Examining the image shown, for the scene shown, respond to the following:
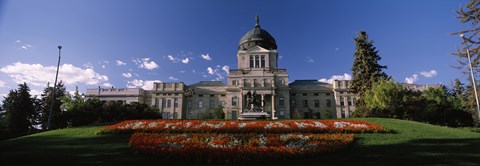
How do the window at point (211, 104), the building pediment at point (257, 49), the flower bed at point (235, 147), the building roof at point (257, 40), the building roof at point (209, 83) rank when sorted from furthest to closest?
the building roof at point (257, 40) < the building pediment at point (257, 49) < the building roof at point (209, 83) < the window at point (211, 104) < the flower bed at point (235, 147)

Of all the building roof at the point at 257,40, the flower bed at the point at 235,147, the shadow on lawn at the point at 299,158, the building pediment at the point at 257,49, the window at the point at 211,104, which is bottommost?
the shadow on lawn at the point at 299,158

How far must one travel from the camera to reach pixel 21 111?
45969mm

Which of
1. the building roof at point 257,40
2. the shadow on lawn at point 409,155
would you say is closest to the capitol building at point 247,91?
the building roof at point 257,40

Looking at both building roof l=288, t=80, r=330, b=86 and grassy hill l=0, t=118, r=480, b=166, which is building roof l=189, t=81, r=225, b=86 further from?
grassy hill l=0, t=118, r=480, b=166

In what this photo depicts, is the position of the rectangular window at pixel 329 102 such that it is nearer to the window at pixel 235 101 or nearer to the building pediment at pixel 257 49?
the building pediment at pixel 257 49

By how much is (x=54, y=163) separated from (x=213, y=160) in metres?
5.47

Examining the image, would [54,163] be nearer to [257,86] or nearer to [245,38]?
[257,86]

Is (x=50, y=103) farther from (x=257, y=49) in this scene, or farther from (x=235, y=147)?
(x=235, y=147)

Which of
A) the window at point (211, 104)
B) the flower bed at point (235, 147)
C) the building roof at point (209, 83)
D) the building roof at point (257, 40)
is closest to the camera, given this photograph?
the flower bed at point (235, 147)

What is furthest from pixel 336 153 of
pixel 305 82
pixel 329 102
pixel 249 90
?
pixel 305 82

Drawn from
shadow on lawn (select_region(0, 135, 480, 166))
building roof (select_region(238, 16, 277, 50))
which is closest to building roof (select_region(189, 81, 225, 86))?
building roof (select_region(238, 16, 277, 50))

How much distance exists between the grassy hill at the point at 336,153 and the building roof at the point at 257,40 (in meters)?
46.0

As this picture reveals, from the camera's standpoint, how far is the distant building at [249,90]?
52.1 metres

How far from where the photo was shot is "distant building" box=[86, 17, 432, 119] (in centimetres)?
5212
